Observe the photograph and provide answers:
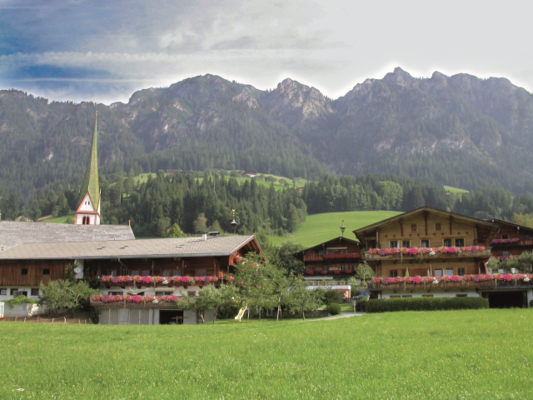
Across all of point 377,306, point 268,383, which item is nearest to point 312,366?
point 268,383

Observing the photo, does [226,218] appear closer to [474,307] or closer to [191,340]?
[474,307]

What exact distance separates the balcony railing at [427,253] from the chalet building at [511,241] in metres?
30.7

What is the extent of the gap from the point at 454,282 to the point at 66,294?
30.5 meters

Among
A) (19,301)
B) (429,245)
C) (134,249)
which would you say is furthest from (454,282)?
(19,301)

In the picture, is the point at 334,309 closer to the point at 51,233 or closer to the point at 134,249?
the point at 134,249

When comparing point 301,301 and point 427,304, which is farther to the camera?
point 301,301

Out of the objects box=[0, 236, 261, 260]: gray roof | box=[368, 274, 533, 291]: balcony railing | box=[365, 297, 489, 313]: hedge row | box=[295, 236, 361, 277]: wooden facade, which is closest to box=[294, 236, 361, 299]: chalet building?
box=[295, 236, 361, 277]: wooden facade

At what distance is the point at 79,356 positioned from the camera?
1692 centimetres

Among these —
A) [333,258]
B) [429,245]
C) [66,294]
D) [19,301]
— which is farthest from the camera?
[333,258]

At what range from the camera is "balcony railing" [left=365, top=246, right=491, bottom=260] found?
40.4 meters

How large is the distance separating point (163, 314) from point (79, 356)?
27.9 meters

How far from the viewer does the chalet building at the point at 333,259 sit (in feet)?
261

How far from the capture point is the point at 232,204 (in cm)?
16312

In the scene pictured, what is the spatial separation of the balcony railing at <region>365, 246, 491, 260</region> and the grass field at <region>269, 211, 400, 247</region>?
234 feet
